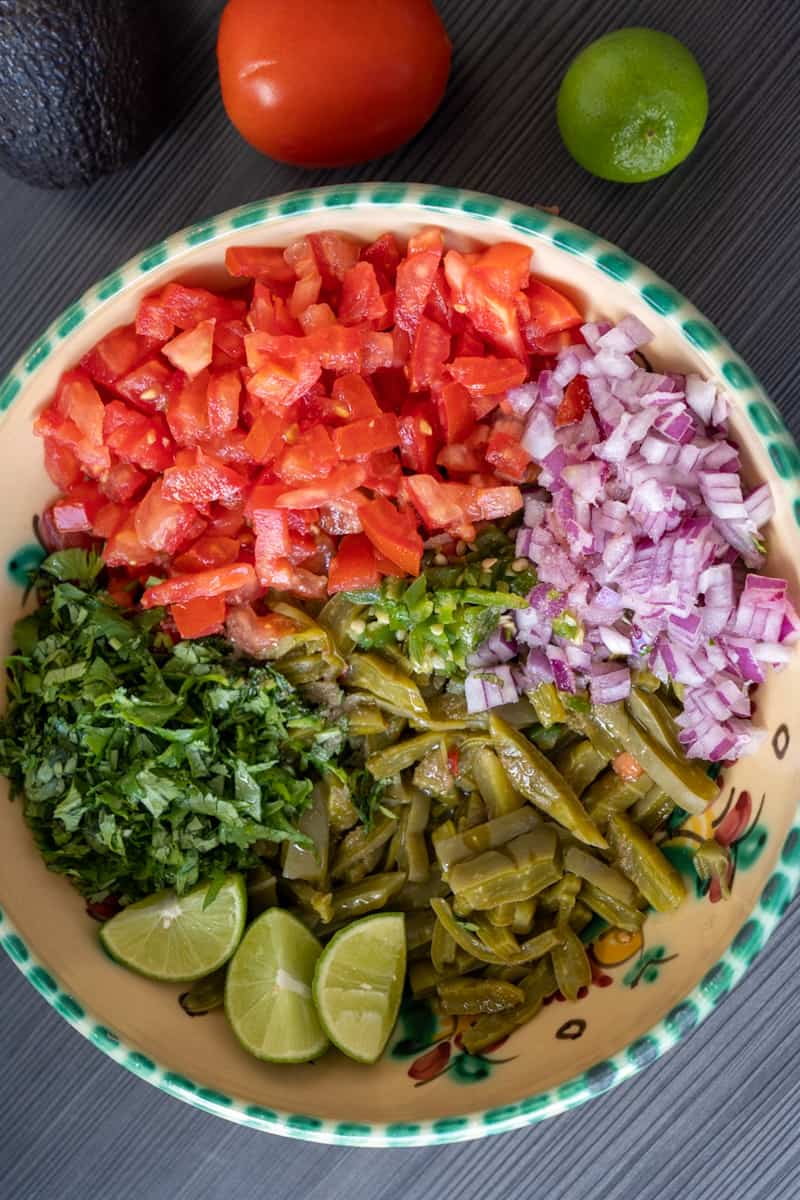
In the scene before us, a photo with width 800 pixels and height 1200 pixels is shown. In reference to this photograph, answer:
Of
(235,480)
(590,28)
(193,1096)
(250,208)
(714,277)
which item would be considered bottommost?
(193,1096)

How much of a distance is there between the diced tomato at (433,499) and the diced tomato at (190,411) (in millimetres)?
382

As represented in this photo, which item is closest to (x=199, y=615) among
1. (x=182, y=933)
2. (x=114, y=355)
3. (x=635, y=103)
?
(x=114, y=355)

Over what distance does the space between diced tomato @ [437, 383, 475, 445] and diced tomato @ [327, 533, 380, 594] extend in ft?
0.81

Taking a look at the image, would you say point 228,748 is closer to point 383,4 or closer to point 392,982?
point 392,982

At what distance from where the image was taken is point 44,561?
1.99 meters

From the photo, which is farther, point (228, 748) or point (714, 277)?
point (714, 277)

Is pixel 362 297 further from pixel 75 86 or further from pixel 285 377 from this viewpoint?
pixel 75 86

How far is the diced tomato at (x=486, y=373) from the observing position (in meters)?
1.79

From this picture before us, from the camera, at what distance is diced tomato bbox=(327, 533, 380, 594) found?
186 centimetres

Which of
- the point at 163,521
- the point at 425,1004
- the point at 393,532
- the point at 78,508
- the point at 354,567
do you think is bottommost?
the point at 425,1004

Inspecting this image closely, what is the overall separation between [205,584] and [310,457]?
31 centimetres

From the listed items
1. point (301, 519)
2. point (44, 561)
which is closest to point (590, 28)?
point (301, 519)

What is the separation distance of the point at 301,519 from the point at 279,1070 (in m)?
1.01

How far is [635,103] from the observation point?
1.80 m
